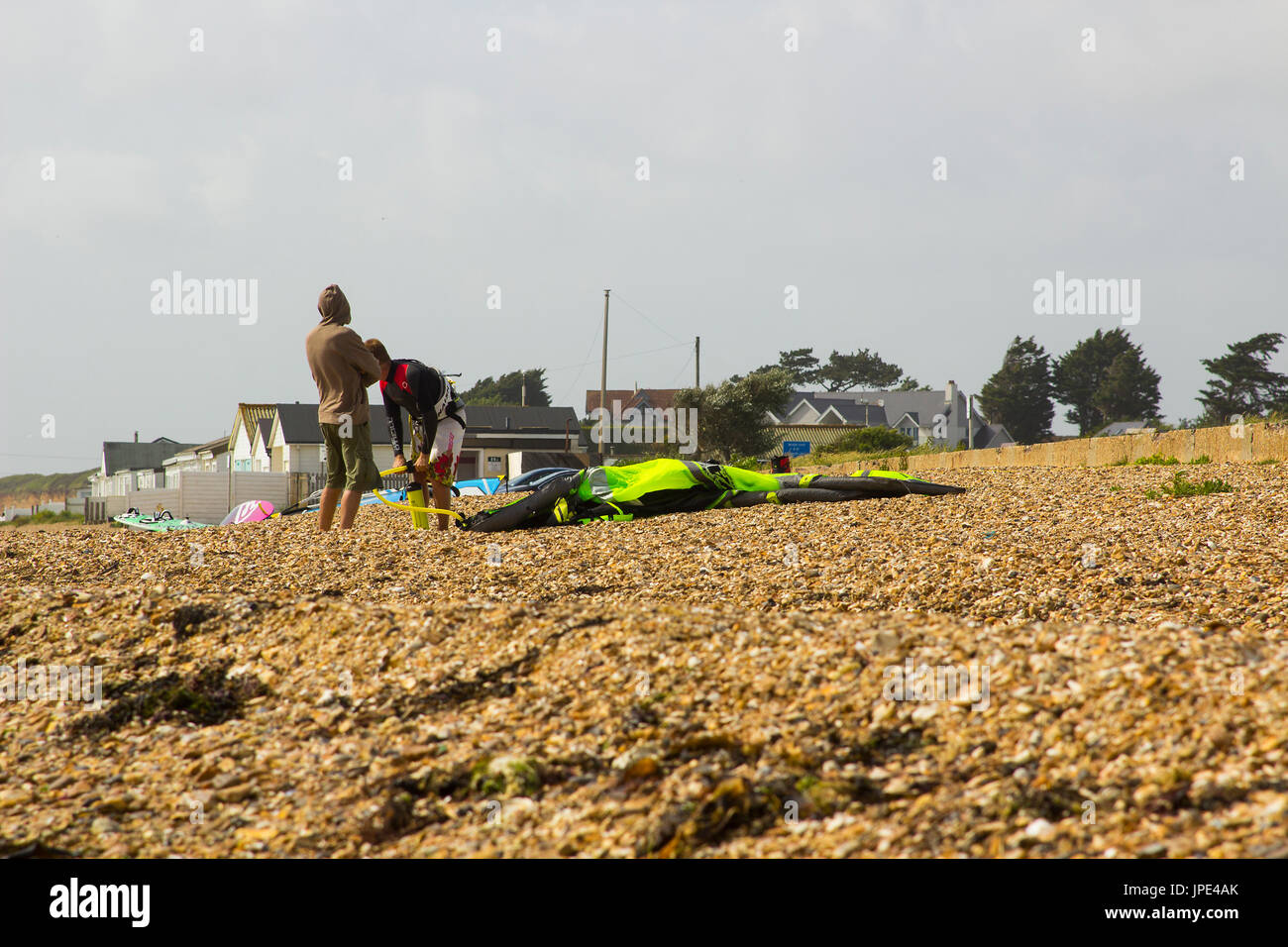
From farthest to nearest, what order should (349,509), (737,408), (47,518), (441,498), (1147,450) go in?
(47,518) → (737,408) → (1147,450) → (441,498) → (349,509)

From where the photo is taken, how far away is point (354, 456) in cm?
707

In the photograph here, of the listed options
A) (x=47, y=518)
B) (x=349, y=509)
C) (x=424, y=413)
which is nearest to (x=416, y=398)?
(x=424, y=413)

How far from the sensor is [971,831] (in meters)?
2.24

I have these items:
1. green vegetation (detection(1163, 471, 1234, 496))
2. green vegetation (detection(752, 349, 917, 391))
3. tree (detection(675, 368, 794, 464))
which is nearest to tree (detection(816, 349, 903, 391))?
green vegetation (detection(752, 349, 917, 391))

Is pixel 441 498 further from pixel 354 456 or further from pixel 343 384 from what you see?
pixel 343 384

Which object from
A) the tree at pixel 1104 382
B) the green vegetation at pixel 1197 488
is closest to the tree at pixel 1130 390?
the tree at pixel 1104 382

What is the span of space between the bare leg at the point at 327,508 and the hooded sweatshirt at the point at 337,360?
0.60 meters

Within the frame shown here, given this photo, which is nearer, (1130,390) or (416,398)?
(416,398)

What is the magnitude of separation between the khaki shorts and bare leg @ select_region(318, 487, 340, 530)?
23cm

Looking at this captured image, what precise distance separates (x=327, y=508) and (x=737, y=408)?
33458 mm

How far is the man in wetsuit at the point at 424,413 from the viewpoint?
748cm

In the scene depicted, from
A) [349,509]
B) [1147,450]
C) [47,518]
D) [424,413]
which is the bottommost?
[47,518]
